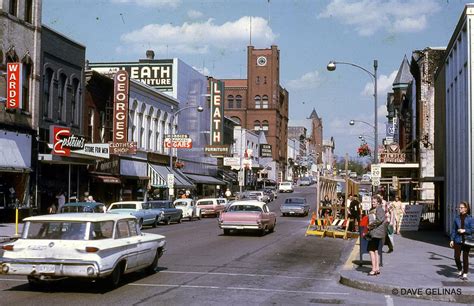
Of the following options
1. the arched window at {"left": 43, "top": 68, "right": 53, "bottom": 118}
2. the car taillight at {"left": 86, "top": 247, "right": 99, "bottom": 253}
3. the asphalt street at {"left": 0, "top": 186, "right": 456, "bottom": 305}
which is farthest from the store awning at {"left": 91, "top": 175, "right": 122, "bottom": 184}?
the car taillight at {"left": 86, "top": 247, "right": 99, "bottom": 253}

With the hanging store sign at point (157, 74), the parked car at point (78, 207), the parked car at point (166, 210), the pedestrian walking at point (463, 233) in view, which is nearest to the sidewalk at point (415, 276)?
the pedestrian walking at point (463, 233)

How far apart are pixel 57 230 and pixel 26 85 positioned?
23606 millimetres

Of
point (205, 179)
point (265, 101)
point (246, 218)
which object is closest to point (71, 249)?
point (246, 218)

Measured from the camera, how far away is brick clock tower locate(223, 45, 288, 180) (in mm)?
117062

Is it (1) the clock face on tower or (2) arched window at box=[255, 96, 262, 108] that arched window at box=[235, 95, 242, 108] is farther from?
(1) the clock face on tower

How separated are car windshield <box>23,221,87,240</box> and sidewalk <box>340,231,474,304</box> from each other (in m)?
5.69

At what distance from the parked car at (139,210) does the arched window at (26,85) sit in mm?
7112

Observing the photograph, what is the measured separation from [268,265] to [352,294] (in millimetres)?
4670

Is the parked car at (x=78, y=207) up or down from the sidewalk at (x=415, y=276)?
up

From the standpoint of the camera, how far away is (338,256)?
64.5 feet

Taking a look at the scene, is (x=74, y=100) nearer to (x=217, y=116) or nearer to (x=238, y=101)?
(x=217, y=116)

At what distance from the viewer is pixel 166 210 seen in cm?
3534

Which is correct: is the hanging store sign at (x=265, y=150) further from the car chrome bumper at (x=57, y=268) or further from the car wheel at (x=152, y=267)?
the car chrome bumper at (x=57, y=268)

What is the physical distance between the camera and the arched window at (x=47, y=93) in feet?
116
